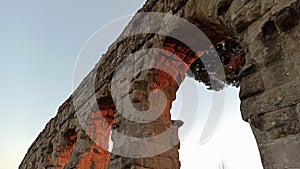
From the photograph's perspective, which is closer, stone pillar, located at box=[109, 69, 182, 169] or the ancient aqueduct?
the ancient aqueduct

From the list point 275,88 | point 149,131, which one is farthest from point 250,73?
point 149,131

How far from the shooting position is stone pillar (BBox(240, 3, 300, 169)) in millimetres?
1857

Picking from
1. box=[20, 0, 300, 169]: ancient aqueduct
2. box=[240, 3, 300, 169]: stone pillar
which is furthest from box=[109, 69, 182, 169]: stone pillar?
box=[240, 3, 300, 169]: stone pillar

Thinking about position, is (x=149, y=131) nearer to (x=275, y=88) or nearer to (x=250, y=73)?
(x=250, y=73)

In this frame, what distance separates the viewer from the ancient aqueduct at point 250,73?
1904 mm

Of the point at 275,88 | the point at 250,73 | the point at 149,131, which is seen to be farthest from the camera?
the point at 149,131

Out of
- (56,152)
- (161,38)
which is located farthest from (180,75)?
(56,152)

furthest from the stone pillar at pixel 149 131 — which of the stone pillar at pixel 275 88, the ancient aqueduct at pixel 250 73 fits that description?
the stone pillar at pixel 275 88

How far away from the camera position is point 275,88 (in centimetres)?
201

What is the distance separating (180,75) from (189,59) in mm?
262

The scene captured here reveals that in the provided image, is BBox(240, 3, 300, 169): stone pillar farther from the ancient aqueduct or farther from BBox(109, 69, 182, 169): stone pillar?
BBox(109, 69, 182, 169): stone pillar

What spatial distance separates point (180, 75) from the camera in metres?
4.12

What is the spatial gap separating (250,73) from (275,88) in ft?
0.80

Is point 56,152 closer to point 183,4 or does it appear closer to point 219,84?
point 219,84
